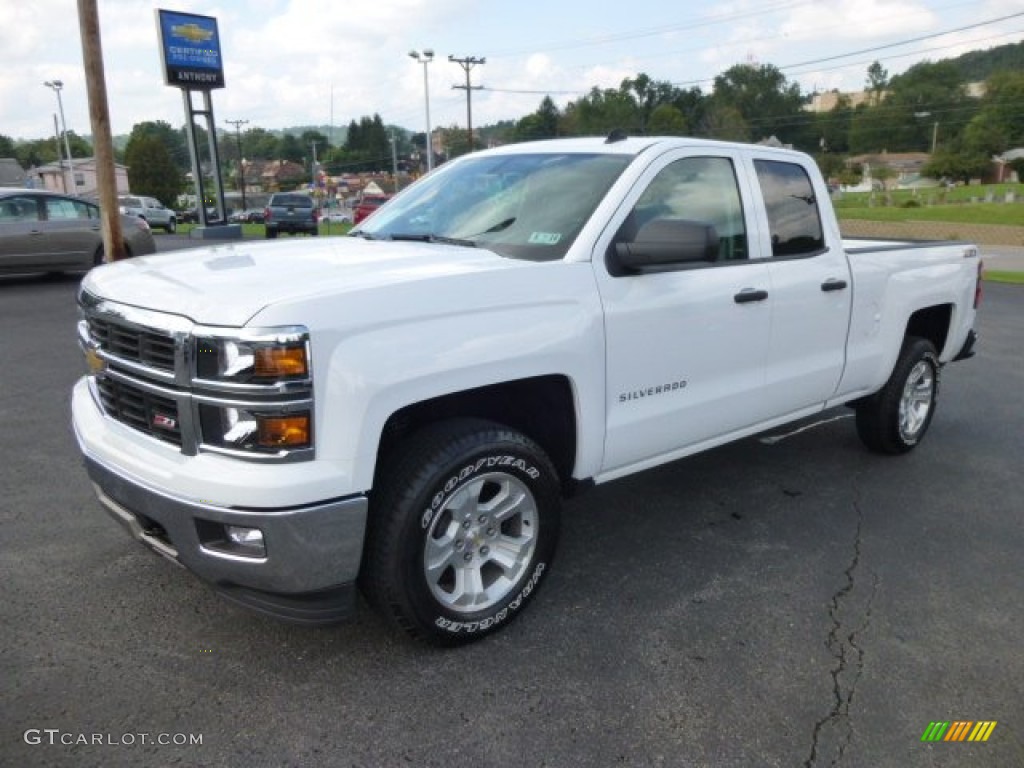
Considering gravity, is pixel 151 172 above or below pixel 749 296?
above

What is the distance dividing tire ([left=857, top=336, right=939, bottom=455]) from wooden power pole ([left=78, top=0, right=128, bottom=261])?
10348 millimetres

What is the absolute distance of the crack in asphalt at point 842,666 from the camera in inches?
101

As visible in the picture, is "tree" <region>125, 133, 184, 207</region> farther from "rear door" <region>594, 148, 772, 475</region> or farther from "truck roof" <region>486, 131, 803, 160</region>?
"rear door" <region>594, 148, 772, 475</region>

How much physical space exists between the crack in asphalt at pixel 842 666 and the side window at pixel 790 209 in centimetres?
160

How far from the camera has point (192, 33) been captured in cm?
2286

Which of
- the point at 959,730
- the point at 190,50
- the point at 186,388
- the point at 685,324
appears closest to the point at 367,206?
the point at 190,50

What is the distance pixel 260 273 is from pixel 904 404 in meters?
4.31

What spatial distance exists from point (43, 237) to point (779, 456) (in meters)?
12.7

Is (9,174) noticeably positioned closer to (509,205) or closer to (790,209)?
(509,205)

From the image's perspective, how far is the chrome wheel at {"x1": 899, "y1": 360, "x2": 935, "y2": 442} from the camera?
5289mm

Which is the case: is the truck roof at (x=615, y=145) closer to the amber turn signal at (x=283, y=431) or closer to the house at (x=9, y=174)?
the amber turn signal at (x=283, y=431)

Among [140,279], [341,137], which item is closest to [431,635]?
[140,279]

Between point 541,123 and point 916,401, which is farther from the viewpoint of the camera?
point 541,123

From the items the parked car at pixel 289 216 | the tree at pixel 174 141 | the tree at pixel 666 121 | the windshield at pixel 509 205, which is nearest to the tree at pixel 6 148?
the tree at pixel 174 141
